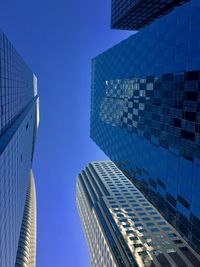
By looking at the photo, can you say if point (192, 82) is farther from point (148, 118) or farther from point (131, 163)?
point (131, 163)

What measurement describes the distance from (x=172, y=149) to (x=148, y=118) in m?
10.4

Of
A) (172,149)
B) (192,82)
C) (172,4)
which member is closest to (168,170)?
(172,149)

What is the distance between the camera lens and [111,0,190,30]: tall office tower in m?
74.4

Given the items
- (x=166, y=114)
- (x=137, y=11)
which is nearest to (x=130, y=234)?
(x=166, y=114)

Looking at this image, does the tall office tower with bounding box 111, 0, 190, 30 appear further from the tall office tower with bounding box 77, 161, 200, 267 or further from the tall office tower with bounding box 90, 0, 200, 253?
the tall office tower with bounding box 77, 161, 200, 267

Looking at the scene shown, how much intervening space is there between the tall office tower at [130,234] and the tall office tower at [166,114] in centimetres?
3051

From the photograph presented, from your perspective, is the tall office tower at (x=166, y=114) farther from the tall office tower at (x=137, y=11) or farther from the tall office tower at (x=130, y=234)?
the tall office tower at (x=130, y=234)

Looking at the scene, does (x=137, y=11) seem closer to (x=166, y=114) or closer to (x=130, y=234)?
(x=166, y=114)

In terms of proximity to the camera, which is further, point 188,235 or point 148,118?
point 148,118

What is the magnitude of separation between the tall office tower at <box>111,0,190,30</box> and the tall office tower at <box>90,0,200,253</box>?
21022 millimetres

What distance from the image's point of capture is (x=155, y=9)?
79125mm

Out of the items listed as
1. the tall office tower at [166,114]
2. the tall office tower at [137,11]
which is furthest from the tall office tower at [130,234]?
the tall office tower at [137,11]

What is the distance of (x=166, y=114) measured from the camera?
39812 mm

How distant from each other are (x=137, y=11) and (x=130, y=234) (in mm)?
73527
